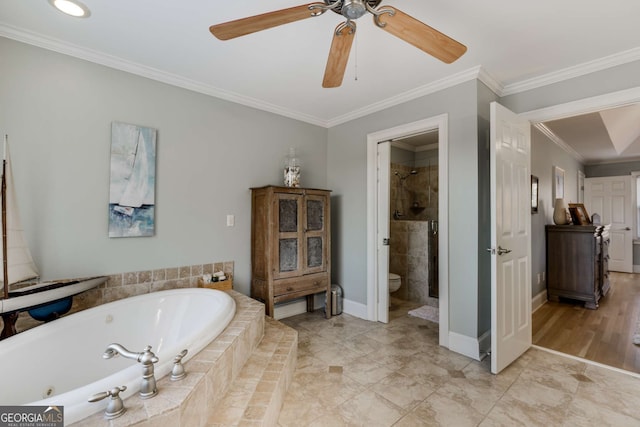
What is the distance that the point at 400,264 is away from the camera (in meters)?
4.30

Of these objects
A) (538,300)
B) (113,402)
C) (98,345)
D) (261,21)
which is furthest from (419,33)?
(538,300)

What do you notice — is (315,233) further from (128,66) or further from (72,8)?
(72,8)

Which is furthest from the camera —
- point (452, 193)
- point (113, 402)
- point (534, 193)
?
point (534, 193)

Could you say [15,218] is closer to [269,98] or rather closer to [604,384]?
[269,98]

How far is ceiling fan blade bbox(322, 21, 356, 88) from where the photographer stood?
4.55 feet

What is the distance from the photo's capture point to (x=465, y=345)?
2455 mm

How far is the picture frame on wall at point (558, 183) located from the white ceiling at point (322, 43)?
99.5 inches

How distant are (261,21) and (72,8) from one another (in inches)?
52.3

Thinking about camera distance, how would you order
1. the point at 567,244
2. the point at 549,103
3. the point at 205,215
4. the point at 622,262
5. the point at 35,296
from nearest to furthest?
1. the point at 35,296
2. the point at 549,103
3. the point at 205,215
4. the point at 567,244
5. the point at 622,262

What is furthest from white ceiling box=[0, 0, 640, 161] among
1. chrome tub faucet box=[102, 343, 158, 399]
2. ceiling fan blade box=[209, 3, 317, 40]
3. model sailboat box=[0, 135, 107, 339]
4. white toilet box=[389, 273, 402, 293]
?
white toilet box=[389, 273, 402, 293]

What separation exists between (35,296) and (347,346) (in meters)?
2.24

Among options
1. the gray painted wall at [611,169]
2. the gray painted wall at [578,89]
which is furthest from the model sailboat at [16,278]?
the gray painted wall at [611,169]

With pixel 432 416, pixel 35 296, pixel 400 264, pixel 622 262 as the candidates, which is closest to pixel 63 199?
pixel 35 296

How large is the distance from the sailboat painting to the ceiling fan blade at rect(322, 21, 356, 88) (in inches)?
64.0
